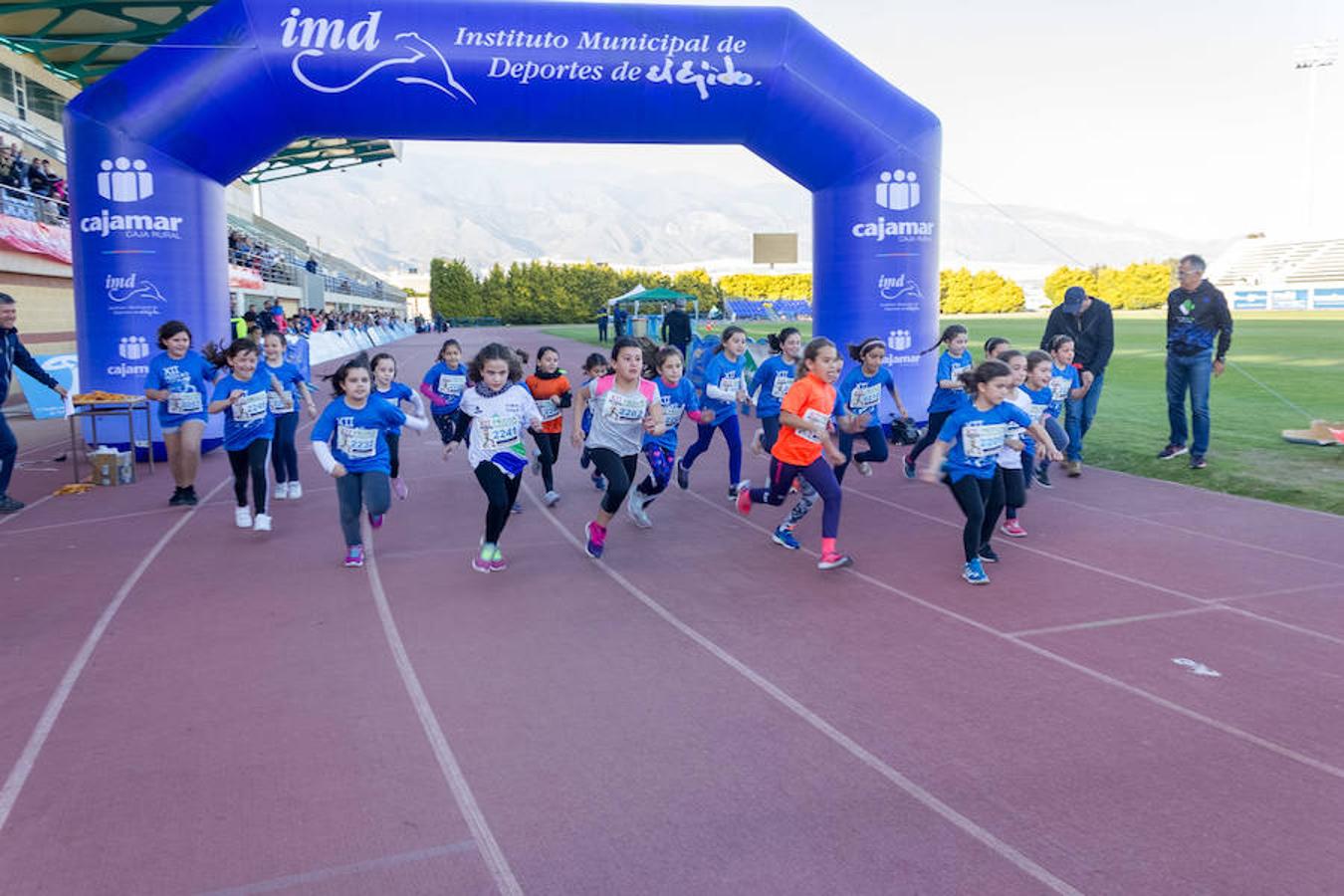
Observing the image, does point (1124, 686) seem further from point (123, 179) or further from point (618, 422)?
point (123, 179)

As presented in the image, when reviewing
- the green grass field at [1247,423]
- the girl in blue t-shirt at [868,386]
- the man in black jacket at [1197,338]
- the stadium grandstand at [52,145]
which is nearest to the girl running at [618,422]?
the girl in blue t-shirt at [868,386]

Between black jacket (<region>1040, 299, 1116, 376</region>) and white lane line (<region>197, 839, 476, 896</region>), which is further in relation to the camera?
black jacket (<region>1040, 299, 1116, 376</region>)

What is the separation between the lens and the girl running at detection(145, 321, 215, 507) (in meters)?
9.34

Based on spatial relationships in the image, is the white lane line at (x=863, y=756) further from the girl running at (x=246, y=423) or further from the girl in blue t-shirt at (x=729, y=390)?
the girl running at (x=246, y=423)

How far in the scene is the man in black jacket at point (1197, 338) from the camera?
34.2 feet

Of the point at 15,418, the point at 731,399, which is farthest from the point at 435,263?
the point at 731,399

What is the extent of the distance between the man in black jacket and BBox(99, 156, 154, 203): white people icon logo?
470 inches

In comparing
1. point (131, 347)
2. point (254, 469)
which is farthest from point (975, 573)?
point (131, 347)

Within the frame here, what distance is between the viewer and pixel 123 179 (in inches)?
451

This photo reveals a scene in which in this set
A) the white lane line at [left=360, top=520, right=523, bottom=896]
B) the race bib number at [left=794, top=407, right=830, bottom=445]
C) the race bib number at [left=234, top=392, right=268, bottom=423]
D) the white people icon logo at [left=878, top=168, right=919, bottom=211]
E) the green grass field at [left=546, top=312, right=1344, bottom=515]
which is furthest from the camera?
the white people icon logo at [left=878, top=168, right=919, bottom=211]

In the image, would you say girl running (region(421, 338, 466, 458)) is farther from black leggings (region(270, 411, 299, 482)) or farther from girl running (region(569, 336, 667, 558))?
girl running (region(569, 336, 667, 558))

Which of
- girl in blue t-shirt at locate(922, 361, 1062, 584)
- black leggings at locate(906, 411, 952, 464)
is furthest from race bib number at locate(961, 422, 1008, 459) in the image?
black leggings at locate(906, 411, 952, 464)

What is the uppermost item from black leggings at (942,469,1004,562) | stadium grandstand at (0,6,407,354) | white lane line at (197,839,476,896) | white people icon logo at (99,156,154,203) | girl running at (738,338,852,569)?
stadium grandstand at (0,6,407,354)

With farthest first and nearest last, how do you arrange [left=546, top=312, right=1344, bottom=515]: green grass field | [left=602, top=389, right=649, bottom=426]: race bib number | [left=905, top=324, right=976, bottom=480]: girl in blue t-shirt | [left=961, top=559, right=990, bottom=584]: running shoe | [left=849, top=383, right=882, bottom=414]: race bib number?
[left=905, top=324, right=976, bottom=480]: girl in blue t-shirt, [left=546, top=312, right=1344, bottom=515]: green grass field, [left=849, top=383, right=882, bottom=414]: race bib number, [left=602, top=389, right=649, bottom=426]: race bib number, [left=961, top=559, right=990, bottom=584]: running shoe
